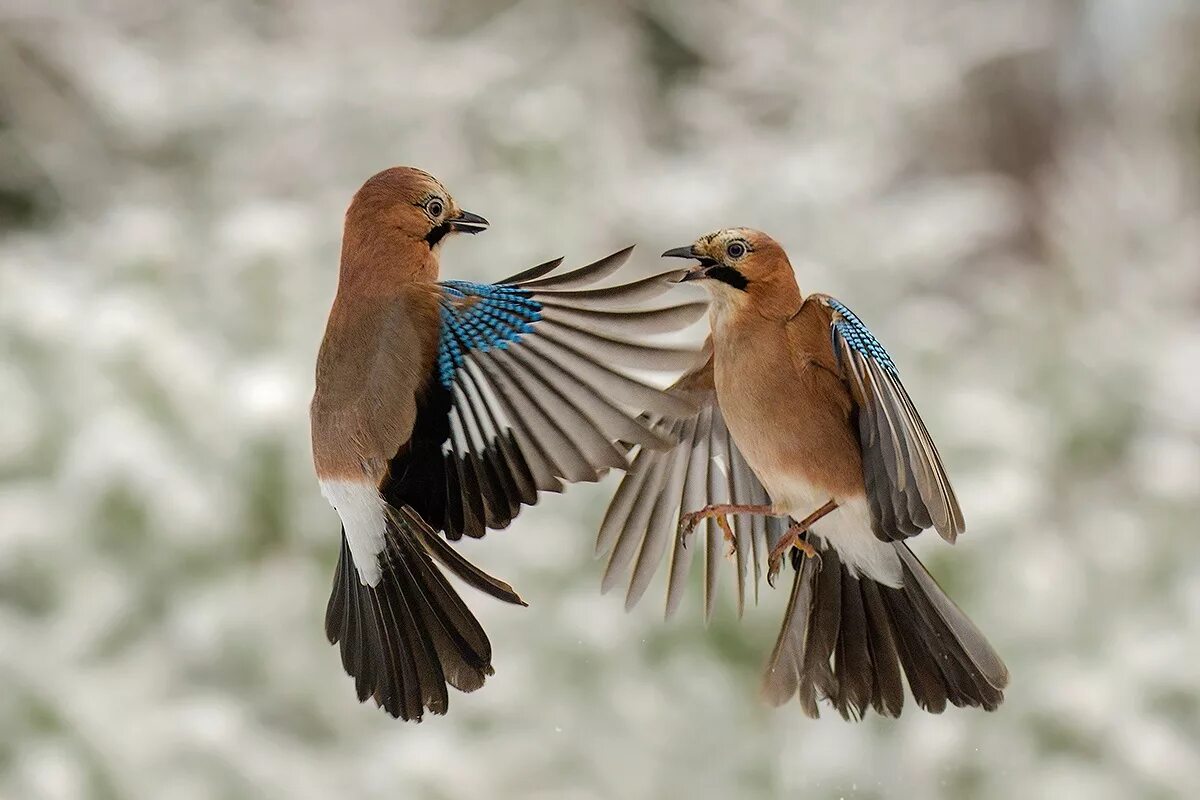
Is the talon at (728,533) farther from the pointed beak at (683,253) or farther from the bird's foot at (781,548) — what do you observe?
the pointed beak at (683,253)

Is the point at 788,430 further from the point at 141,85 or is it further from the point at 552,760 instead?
the point at 141,85

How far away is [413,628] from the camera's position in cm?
94

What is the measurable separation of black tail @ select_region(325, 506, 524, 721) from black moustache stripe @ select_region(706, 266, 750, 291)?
0.78 ft

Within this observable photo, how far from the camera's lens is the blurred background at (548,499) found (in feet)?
10.3

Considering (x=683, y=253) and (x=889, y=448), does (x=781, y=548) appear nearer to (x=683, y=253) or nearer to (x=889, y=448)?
(x=889, y=448)

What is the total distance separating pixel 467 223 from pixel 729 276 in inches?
6.7

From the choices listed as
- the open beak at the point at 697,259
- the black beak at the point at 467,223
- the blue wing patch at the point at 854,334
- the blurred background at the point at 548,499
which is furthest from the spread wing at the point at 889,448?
the blurred background at the point at 548,499

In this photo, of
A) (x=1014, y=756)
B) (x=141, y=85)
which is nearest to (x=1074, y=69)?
(x=1014, y=756)

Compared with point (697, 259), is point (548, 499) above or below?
above

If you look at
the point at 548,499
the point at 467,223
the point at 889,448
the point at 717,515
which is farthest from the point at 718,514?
the point at 548,499

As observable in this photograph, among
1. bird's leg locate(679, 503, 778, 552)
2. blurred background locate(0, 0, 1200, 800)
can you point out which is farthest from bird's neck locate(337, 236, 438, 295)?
blurred background locate(0, 0, 1200, 800)

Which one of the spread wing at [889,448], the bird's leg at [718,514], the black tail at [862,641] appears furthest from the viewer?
the black tail at [862,641]

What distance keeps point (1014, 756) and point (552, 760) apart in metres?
1.09

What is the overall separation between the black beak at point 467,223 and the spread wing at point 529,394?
61 millimetres
